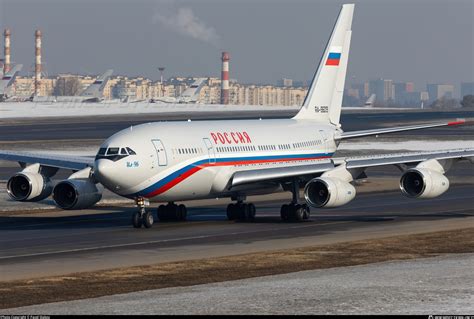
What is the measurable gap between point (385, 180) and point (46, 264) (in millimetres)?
41563

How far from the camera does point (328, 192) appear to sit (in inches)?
1828

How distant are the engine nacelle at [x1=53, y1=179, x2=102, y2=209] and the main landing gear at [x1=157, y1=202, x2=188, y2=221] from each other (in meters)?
4.09

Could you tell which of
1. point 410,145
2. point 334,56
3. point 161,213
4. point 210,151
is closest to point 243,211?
point 210,151

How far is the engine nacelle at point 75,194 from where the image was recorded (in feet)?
152

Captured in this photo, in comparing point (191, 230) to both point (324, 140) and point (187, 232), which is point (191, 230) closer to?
point (187, 232)

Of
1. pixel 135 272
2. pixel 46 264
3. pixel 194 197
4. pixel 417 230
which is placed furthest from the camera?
pixel 194 197

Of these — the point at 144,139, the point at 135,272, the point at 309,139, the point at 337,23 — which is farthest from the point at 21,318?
the point at 337,23

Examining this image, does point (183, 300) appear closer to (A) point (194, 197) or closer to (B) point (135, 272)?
(B) point (135, 272)

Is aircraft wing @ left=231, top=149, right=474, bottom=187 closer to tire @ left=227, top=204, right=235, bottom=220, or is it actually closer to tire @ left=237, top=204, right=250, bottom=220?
tire @ left=237, top=204, right=250, bottom=220

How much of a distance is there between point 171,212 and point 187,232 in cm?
472

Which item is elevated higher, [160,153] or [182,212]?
[160,153]

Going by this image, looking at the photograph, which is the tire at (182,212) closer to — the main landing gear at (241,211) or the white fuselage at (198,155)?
the white fuselage at (198,155)

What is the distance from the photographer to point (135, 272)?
3397 cm

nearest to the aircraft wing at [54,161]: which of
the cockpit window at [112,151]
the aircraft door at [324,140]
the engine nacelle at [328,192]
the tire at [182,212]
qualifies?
the cockpit window at [112,151]
